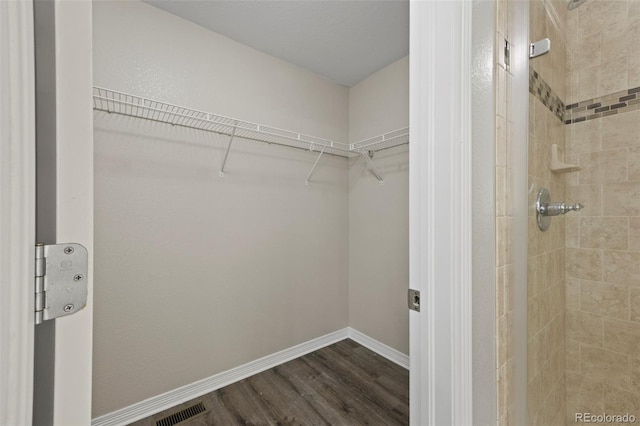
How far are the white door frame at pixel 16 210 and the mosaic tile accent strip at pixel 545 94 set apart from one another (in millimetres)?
1231

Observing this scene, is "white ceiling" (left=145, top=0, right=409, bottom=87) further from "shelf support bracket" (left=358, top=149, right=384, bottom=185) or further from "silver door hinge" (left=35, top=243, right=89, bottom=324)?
"silver door hinge" (left=35, top=243, right=89, bottom=324)

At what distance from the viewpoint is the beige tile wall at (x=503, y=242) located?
78 centimetres

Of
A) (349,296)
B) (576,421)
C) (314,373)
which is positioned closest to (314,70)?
(349,296)

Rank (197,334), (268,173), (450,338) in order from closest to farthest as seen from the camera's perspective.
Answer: (450,338) → (197,334) → (268,173)

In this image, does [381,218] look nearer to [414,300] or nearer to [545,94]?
[545,94]

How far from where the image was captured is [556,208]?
1.12m

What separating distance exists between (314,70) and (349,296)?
6.55 feet

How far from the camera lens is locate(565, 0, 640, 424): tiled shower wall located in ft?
3.93

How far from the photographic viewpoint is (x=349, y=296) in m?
2.52

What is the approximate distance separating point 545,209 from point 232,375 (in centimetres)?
199

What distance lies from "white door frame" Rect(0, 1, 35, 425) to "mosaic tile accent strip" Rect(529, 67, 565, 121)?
123cm

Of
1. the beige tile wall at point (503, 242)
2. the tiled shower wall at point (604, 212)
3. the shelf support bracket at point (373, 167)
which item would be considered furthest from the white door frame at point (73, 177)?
the shelf support bracket at point (373, 167)

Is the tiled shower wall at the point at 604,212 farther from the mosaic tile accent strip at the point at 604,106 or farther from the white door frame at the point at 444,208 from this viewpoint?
the white door frame at the point at 444,208

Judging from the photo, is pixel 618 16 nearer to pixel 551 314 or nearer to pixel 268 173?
pixel 551 314
